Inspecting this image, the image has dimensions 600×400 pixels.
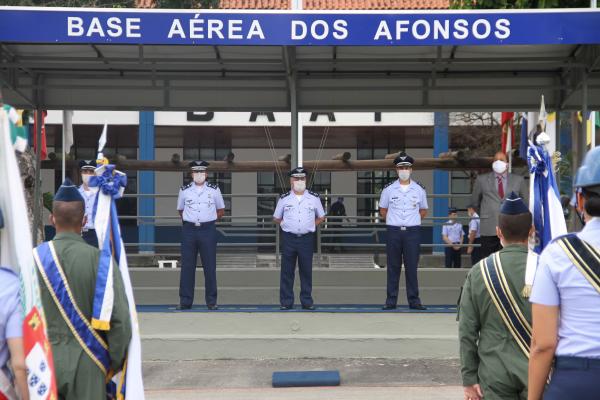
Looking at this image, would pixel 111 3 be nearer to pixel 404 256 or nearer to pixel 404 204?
pixel 404 204

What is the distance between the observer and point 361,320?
10742 mm

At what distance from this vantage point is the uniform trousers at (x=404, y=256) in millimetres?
11688

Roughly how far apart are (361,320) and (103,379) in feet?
20.2

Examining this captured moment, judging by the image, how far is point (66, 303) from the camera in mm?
4824

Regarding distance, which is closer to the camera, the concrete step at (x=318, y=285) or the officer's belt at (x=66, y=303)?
the officer's belt at (x=66, y=303)

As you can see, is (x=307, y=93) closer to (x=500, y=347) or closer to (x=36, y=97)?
(x=36, y=97)

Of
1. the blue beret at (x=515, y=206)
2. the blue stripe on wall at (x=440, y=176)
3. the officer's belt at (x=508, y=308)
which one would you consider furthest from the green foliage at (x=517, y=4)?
the blue stripe on wall at (x=440, y=176)

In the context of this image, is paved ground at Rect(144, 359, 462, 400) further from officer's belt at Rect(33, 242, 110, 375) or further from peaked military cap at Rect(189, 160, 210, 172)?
officer's belt at Rect(33, 242, 110, 375)

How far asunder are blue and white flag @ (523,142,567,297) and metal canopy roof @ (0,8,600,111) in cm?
769

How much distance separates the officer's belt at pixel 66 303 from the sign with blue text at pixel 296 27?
6191 mm

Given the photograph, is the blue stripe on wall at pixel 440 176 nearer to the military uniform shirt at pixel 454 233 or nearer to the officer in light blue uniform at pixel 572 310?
the military uniform shirt at pixel 454 233

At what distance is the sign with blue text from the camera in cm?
1055

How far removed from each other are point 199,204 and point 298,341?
9.16 ft

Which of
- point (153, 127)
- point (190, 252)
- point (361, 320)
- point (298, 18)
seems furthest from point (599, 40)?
point (153, 127)
